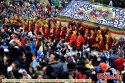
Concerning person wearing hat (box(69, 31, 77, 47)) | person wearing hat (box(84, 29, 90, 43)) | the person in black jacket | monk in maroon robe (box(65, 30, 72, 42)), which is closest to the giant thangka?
person wearing hat (box(84, 29, 90, 43))

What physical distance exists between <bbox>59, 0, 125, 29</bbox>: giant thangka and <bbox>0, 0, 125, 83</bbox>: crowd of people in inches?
30.3

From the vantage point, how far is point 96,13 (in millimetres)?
23172

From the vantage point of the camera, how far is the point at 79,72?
11406 mm

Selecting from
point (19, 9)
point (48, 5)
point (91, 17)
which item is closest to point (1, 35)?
point (91, 17)

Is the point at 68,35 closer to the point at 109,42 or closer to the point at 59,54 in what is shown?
the point at 109,42

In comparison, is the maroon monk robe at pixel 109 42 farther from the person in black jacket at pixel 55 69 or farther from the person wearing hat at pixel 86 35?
the person in black jacket at pixel 55 69

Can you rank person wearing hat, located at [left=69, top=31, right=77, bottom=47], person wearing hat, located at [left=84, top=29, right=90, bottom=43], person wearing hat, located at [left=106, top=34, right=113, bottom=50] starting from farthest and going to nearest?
1. person wearing hat, located at [left=84, top=29, right=90, bottom=43]
2. person wearing hat, located at [left=106, top=34, right=113, bottom=50]
3. person wearing hat, located at [left=69, top=31, right=77, bottom=47]

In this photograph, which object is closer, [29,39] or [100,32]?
[29,39]

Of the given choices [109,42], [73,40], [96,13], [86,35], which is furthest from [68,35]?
[96,13]

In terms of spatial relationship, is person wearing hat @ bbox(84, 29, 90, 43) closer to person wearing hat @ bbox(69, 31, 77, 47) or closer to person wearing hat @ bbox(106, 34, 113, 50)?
person wearing hat @ bbox(69, 31, 77, 47)

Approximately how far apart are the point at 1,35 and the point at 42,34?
448 centimetres

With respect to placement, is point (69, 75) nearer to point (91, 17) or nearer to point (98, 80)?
point (98, 80)

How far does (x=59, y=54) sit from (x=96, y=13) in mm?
10309

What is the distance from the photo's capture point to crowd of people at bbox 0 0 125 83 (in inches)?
436
